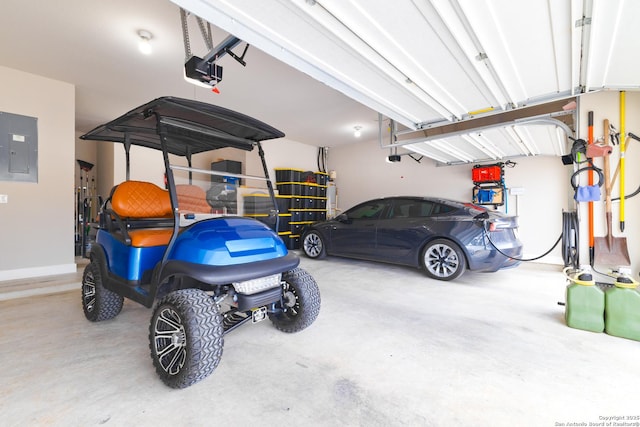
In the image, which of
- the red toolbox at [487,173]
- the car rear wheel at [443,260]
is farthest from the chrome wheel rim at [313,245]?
the red toolbox at [487,173]

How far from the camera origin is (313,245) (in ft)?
18.4

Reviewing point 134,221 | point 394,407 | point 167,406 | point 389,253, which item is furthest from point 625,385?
point 134,221

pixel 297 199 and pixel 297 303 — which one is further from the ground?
pixel 297 199

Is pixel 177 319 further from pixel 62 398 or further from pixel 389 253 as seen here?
pixel 389 253

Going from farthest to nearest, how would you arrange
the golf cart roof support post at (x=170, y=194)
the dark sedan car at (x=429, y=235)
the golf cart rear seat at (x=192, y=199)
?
the dark sedan car at (x=429, y=235)
the golf cart rear seat at (x=192, y=199)
the golf cart roof support post at (x=170, y=194)

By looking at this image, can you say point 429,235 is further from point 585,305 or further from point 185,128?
point 185,128

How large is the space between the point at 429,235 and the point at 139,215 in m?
3.66

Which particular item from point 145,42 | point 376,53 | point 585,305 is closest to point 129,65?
point 145,42

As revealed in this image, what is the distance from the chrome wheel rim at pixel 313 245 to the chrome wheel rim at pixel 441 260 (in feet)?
7.10

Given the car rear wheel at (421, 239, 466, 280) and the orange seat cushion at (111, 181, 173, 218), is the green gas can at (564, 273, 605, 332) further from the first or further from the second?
the orange seat cushion at (111, 181, 173, 218)

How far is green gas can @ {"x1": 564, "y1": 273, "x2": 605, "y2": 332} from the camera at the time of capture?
2248mm

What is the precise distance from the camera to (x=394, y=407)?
1.38 meters

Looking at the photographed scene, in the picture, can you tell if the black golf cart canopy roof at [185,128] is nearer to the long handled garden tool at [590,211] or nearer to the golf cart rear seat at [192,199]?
the golf cart rear seat at [192,199]

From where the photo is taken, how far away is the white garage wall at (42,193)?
3.98m
